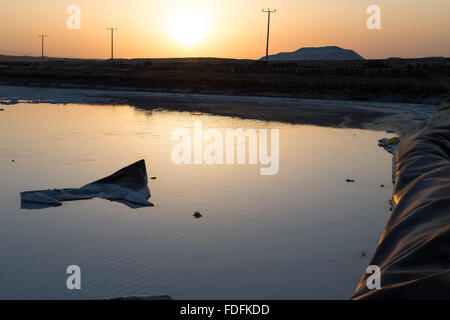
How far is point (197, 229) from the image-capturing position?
679 centimetres

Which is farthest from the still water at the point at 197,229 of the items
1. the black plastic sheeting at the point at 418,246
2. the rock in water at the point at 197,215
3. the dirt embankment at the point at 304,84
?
the dirt embankment at the point at 304,84

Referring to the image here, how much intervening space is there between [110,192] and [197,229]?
2.26 m

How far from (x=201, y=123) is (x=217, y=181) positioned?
1091cm

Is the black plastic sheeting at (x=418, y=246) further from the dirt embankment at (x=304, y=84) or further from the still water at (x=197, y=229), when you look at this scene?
the dirt embankment at (x=304, y=84)

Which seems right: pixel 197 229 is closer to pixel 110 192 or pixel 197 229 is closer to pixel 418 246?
pixel 110 192

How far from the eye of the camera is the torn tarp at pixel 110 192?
776 cm

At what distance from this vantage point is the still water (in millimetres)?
5098

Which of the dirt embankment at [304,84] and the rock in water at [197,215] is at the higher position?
the dirt embankment at [304,84]

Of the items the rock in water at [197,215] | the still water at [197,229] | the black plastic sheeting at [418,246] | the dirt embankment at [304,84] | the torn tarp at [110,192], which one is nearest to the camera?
the black plastic sheeting at [418,246]

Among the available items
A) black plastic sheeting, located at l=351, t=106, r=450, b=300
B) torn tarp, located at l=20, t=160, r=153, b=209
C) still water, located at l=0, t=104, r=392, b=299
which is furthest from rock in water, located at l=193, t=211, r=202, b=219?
black plastic sheeting, located at l=351, t=106, r=450, b=300

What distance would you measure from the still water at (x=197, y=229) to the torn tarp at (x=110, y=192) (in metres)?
0.24

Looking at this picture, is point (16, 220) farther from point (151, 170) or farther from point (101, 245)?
point (151, 170)

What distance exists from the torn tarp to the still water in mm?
243

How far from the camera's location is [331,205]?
8195 mm
